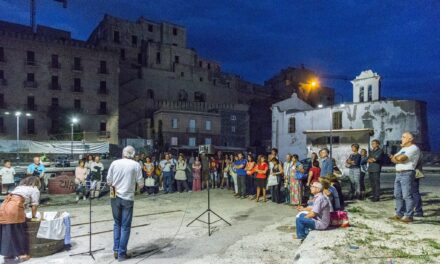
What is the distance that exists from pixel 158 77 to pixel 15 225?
45.0 meters

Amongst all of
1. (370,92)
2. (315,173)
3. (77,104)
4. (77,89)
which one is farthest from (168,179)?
(77,89)

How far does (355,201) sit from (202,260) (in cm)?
664

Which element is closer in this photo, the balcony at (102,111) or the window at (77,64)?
the window at (77,64)

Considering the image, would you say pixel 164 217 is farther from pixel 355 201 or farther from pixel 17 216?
pixel 355 201

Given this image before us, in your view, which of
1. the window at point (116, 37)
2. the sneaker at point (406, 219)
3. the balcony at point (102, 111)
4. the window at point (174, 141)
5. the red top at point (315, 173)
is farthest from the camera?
the window at point (116, 37)

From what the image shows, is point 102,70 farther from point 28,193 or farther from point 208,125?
point 28,193

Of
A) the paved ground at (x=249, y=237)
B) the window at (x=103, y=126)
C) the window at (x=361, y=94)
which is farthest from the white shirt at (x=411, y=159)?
the window at (x=103, y=126)

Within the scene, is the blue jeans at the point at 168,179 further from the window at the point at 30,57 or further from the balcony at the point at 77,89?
the window at the point at 30,57

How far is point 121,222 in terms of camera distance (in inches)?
208

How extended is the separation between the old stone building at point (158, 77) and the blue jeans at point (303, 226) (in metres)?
36.1

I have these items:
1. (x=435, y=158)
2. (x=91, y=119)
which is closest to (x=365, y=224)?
(x=435, y=158)

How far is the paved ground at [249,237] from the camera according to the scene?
484 cm

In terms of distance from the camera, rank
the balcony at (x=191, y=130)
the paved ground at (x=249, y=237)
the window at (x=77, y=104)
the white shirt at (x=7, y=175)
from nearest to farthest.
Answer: the paved ground at (x=249, y=237) < the white shirt at (x=7, y=175) < the window at (x=77, y=104) < the balcony at (x=191, y=130)

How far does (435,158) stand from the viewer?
31.8m
